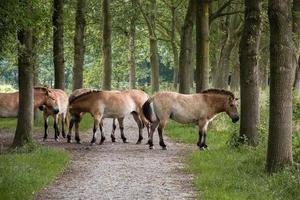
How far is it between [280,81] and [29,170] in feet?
18.7

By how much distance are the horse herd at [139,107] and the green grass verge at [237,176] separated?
3.70 feet

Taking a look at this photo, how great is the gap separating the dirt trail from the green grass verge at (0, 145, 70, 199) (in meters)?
0.23

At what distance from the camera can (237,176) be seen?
39.8ft

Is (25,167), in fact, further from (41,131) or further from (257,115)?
(41,131)

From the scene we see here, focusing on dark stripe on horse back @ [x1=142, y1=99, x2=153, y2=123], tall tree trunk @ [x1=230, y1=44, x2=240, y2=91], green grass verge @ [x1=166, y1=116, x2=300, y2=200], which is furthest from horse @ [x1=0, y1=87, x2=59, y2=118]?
tall tree trunk @ [x1=230, y1=44, x2=240, y2=91]

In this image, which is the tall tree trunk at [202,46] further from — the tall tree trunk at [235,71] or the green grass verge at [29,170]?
the tall tree trunk at [235,71]

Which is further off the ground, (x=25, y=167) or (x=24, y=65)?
(x=24, y=65)

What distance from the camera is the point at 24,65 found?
647 inches

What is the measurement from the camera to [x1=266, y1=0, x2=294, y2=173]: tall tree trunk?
11.8 meters

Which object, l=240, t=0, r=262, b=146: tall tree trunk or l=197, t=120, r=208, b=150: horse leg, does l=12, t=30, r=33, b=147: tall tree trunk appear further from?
l=240, t=0, r=262, b=146: tall tree trunk

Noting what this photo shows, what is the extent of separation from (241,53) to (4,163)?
6988mm

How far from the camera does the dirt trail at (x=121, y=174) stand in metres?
11.1

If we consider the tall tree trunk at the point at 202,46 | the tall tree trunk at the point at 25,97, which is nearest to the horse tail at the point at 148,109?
the tall tree trunk at the point at 25,97

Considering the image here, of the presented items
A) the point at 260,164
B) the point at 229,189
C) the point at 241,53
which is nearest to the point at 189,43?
the point at 241,53
